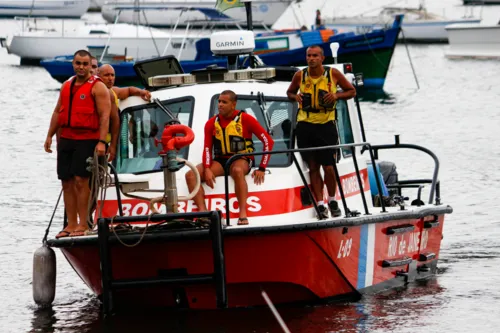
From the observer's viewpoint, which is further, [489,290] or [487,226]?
[487,226]

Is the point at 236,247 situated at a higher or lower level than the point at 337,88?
lower

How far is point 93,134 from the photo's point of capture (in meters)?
11.0

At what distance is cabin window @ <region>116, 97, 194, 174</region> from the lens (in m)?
11.7

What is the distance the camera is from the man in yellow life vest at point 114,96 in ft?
37.2

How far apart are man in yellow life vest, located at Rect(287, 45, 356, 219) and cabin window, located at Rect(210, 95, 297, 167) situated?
20 centimetres

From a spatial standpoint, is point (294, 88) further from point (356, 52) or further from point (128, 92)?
point (356, 52)

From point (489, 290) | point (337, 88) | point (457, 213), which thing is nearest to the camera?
point (337, 88)

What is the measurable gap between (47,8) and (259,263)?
90.5m

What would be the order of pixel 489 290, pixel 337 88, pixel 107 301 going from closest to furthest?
pixel 107 301 → pixel 337 88 → pixel 489 290

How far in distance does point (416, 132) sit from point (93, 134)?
2037cm

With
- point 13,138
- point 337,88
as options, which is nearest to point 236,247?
point 337,88

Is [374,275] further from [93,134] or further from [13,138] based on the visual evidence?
[13,138]

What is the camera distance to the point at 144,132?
39.0ft

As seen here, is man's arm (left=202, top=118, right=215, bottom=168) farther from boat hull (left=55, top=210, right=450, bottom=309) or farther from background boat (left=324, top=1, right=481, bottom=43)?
background boat (left=324, top=1, right=481, bottom=43)
